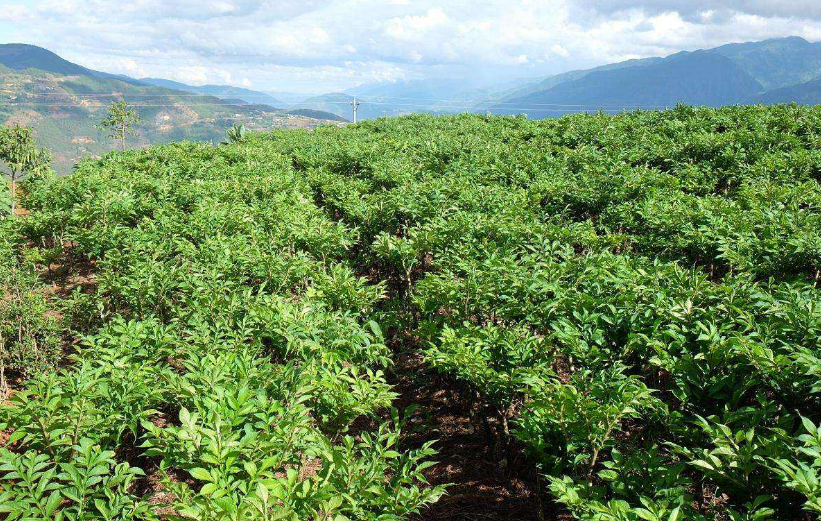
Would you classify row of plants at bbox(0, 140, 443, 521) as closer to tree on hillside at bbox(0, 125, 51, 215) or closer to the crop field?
the crop field

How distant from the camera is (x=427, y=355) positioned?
4.98 metres

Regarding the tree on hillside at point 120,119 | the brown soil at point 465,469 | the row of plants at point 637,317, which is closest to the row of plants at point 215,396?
the brown soil at point 465,469

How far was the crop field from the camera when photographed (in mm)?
3213

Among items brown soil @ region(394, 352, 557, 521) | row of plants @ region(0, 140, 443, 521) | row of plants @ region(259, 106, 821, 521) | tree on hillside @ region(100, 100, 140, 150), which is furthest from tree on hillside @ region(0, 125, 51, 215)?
brown soil @ region(394, 352, 557, 521)

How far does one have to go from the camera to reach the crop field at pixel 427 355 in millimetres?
3213

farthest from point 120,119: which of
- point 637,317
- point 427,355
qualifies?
point 637,317

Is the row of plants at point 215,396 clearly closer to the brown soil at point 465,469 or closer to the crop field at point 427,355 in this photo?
the crop field at point 427,355

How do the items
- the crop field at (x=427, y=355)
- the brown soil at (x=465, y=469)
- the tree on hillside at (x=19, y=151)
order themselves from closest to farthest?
the crop field at (x=427, y=355)
the brown soil at (x=465, y=469)
the tree on hillside at (x=19, y=151)

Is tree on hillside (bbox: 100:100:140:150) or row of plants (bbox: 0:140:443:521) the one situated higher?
tree on hillside (bbox: 100:100:140:150)

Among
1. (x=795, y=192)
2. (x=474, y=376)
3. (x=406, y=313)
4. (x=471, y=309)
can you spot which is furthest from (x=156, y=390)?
(x=795, y=192)

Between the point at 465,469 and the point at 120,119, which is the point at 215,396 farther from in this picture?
the point at 120,119

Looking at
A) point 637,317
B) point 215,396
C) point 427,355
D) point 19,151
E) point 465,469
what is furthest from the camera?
point 19,151

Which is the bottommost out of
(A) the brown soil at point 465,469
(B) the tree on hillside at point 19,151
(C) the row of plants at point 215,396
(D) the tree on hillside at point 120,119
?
(A) the brown soil at point 465,469

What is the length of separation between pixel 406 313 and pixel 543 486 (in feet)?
12.1
